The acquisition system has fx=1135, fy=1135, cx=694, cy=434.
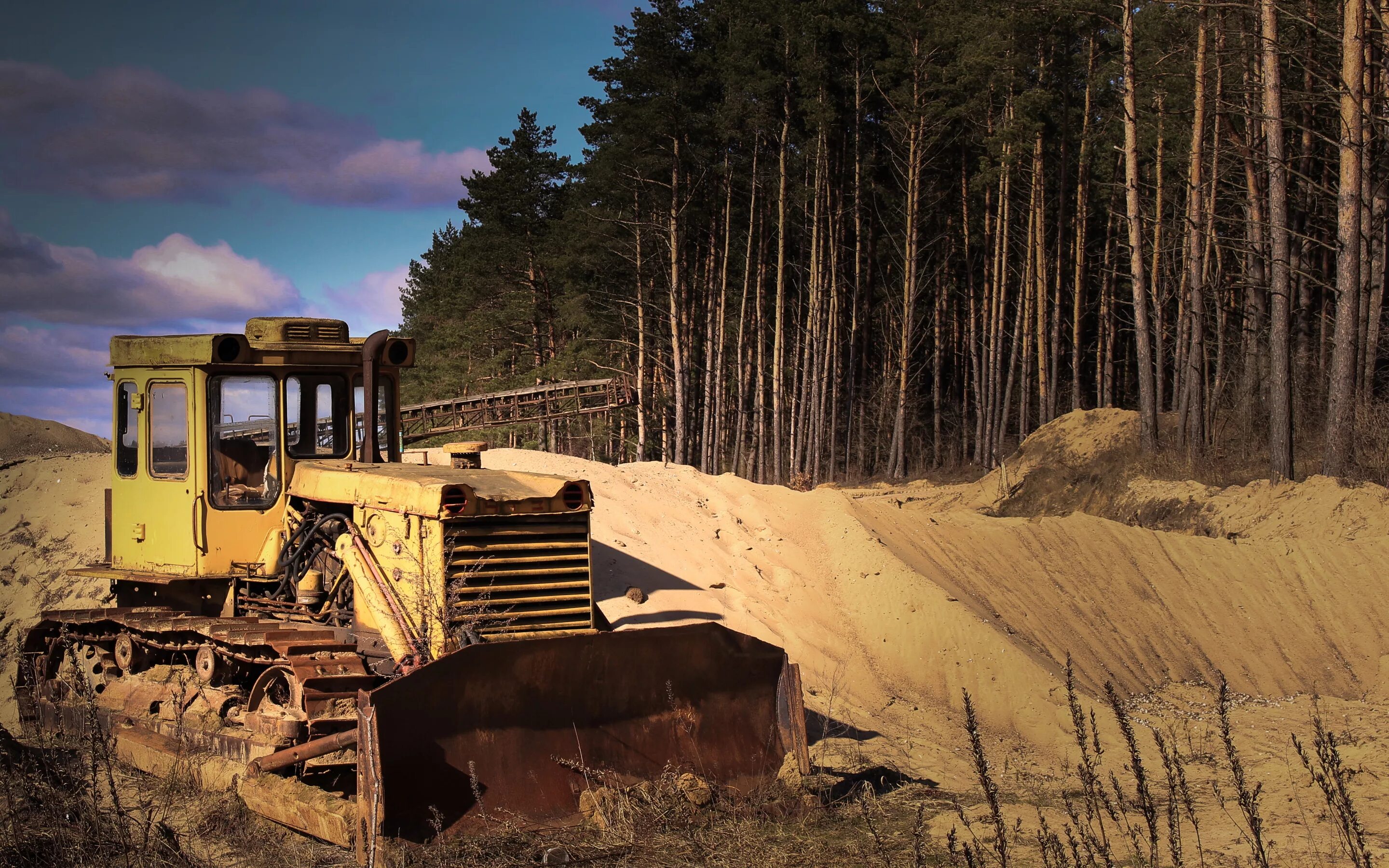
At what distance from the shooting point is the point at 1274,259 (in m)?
16.4

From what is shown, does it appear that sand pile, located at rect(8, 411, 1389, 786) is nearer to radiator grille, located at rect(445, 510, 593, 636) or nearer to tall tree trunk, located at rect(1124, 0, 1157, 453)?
radiator grille, located at rect(445, 510, 593, 636)

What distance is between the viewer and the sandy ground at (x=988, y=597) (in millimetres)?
11070

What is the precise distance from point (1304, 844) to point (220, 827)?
6.19m

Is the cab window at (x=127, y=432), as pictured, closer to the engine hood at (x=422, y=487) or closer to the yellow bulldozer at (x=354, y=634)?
the yellow bulldozer at (x=354, y=634)

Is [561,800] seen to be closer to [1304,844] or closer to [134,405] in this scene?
[1304,844]

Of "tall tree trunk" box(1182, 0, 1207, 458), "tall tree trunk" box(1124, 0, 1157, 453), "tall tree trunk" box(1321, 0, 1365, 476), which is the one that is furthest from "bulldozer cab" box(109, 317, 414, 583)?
"tall tree trunk" box(1124, 0, 1157, 453)

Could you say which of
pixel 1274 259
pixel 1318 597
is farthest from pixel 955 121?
pixel 1318 597

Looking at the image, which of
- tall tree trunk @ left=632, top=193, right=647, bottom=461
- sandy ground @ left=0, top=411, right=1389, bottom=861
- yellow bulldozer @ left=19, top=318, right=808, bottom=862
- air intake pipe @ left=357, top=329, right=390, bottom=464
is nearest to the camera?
yellow bulldozer @ left=19, top=318, right=808, bottom=862

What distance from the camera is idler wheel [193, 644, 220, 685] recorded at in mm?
7789

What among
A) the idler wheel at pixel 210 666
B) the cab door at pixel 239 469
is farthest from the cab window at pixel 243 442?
the idler wheel at pixel 210 666

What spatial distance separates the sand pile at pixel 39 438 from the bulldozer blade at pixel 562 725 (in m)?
17.4

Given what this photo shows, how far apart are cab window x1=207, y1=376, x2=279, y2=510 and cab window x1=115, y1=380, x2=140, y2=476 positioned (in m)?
0.83

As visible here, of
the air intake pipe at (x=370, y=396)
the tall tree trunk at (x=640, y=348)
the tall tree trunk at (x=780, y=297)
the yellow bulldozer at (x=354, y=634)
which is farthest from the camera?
the tall tree trunk at (x=640, y=348)

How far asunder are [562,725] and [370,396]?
9.94 ft
